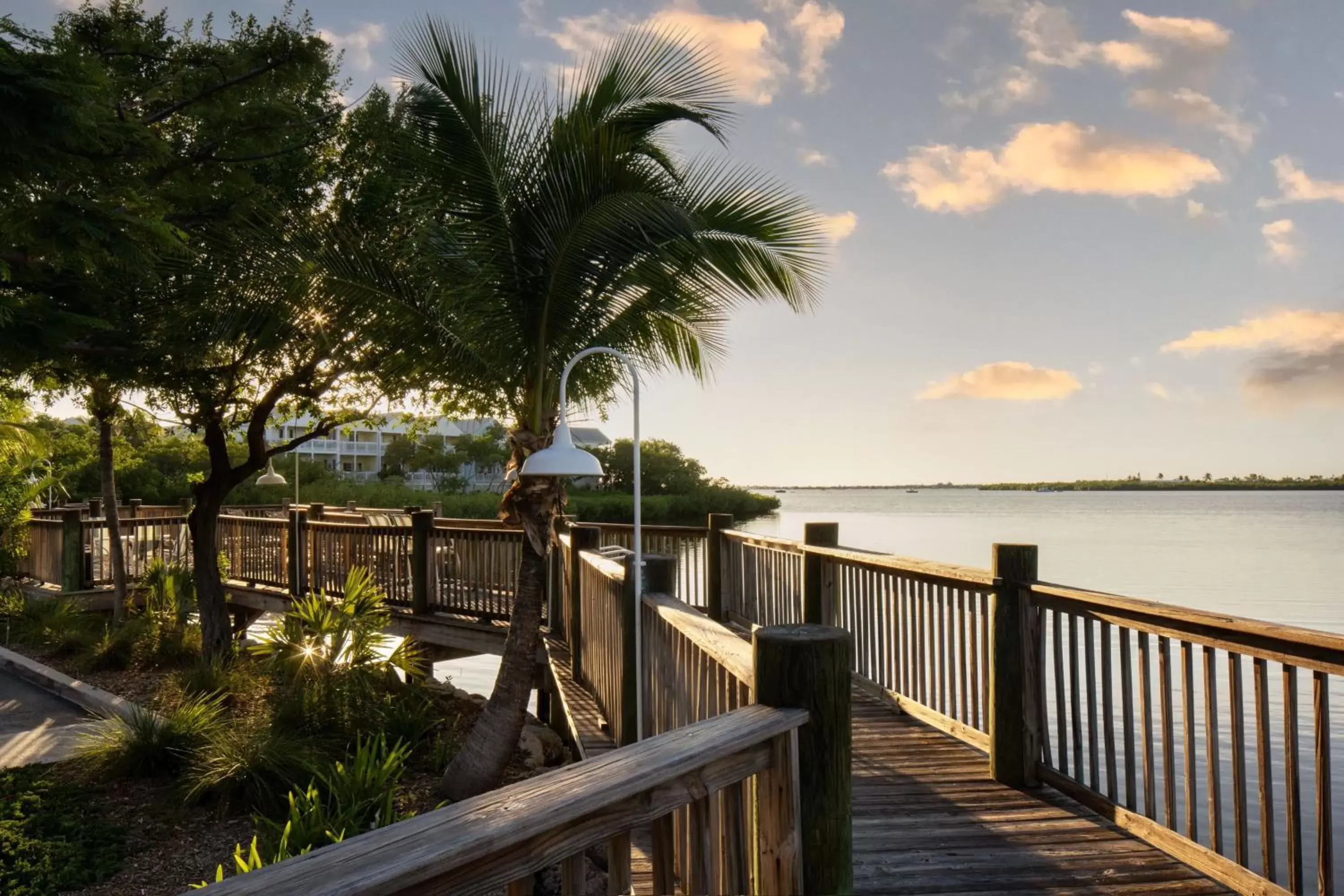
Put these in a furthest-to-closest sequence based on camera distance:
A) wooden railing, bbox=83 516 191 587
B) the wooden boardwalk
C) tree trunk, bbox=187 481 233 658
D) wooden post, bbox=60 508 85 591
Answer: wooden railing, bbox=83 516 191 587, wooden post, bbox=60 508 85 591, tree trunk, bbox=187 481 233 658, the wooden boardwalk

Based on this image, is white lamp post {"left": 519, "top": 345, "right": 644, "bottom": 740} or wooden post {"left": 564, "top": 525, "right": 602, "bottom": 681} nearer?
white lamp post {"left": 519, "top": 345, "right": 644, "bottom": 740}

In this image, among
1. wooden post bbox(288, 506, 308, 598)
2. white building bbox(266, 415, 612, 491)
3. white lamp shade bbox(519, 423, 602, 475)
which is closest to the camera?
white lamp shade bbox(519, 423, 602, 475)

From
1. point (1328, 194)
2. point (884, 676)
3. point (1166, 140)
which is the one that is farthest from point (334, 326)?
point (1166, 140)

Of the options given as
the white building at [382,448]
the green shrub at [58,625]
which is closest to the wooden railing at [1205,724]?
the green shrub at [58,625]

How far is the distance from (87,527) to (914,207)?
49.6ft

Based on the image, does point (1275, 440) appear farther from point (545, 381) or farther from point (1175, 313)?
point (545, 381)

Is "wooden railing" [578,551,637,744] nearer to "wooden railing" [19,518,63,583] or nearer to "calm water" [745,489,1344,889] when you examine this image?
"calm water" [745,489,1344,889]

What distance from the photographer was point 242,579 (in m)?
13.4

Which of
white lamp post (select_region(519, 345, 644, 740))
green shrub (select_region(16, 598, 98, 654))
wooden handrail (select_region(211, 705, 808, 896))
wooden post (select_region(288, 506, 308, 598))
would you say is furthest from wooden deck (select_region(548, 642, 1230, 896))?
green shrub (select_region(16, 598, 98, 654))

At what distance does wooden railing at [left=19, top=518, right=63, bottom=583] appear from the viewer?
13.8 m

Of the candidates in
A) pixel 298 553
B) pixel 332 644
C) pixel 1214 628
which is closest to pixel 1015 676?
pixel 1214 628

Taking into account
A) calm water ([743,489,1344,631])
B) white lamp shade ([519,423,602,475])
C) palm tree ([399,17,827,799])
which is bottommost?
calm water ([743,489,1344,631])

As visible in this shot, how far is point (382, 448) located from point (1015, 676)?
72.4 meters

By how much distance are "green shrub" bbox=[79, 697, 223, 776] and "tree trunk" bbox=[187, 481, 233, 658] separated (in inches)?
133
